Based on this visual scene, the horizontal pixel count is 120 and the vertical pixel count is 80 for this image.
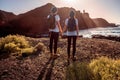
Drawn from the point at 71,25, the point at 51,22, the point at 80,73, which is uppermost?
the point at 51,22

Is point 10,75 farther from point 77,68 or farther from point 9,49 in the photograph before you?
point 9,49

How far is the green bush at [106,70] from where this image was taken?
6.66m

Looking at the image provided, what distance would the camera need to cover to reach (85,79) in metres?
7.12

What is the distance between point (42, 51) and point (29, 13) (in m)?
140

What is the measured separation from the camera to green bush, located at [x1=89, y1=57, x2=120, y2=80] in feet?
21.8

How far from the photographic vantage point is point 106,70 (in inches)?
281

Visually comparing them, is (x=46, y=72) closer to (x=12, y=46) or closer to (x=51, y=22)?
(x=51, y=22)

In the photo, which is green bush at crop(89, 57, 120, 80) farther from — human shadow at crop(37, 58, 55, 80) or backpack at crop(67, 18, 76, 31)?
backpack at crop(67, 18, 76, 31)

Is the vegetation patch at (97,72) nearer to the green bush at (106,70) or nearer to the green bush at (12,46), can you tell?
the green bush at (106,70)

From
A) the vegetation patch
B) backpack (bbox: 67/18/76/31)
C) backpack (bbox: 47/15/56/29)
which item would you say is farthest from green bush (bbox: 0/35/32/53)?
the vegetation patch

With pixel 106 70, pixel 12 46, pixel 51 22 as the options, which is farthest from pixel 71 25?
pixel 12 46

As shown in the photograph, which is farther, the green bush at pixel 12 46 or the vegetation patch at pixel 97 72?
the green bush at pixel 12 46

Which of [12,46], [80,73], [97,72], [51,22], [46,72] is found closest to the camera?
[97,72]

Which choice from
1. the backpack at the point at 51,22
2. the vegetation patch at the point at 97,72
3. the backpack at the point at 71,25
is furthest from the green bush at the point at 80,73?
the backpack at the point at 51,22
